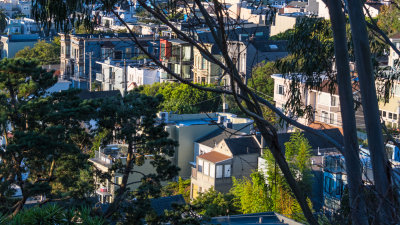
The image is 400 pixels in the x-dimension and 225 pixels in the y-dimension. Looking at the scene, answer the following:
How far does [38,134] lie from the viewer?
9.80 meters

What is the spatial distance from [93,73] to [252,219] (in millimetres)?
21640

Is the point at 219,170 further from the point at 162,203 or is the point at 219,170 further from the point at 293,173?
the point at 162,203

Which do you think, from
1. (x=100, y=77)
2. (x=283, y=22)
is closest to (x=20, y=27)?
(x=283, y=22)

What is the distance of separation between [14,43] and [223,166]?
26.9 meters

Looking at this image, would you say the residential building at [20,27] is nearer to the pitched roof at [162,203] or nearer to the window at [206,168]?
the window at [206,168]

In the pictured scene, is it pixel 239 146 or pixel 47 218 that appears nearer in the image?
pixel 47 218

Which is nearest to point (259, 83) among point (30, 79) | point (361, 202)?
point (30, 79)

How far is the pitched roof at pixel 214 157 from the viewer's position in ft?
56.8

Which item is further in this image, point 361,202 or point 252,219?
point 252,219

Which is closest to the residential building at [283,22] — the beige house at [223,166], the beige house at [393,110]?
the beige house at [393,110]

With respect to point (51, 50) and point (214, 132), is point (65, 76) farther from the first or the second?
point (214, 132)

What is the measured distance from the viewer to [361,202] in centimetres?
371

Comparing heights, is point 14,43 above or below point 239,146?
above

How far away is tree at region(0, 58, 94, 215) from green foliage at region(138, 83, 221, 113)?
12.9 meters
